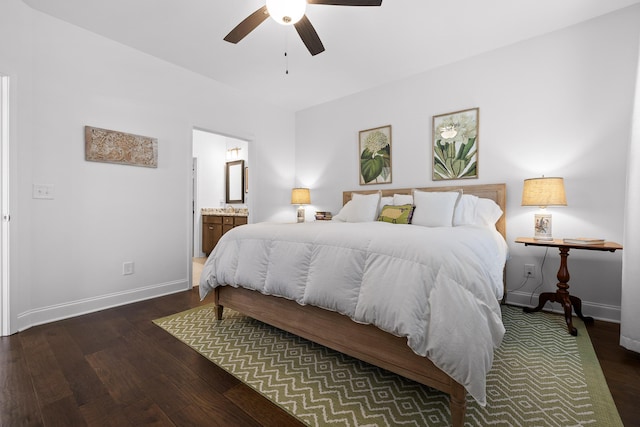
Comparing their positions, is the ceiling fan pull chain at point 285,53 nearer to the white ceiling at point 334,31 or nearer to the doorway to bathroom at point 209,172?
the white ceiling at point 334,31

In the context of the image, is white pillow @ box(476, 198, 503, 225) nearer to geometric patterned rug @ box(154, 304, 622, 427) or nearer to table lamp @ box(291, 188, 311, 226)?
geometric patterned rug @ box(154, 304, 622, 427)

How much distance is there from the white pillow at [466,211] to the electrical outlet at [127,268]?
3346 millimetres

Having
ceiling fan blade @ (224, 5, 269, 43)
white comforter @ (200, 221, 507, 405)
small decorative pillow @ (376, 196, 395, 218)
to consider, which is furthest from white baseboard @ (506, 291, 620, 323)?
ceiling fan blade @ (224, 5, 269, 43)

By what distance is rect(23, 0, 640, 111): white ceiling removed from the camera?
2.46m

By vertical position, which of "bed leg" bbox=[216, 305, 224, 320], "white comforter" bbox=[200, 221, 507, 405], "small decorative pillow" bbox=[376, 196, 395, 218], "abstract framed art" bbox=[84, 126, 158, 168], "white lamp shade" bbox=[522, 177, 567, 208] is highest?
"abstract framed art" bbox=[84, 126, 158, 168]

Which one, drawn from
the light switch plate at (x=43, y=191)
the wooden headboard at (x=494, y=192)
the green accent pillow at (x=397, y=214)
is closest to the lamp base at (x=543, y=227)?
the wooden headboard at (x=494, y=192)

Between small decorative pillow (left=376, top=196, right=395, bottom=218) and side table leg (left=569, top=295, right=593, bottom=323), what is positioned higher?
small decorative pillow (left=376, top=196, right=395, bottom=218)

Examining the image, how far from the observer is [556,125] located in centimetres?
282

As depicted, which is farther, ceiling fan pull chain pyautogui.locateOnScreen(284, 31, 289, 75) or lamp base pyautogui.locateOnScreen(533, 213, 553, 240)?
ceiling fan pull chain pyautogui.locateOnScreen(284, 31, 289, 75)

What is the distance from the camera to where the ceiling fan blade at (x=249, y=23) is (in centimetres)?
204

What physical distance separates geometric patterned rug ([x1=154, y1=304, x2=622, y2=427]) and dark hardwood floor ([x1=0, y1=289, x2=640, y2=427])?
0.29 feet

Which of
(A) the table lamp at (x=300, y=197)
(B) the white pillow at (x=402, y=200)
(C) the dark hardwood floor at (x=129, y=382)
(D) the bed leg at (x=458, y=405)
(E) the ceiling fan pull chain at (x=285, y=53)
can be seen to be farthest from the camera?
(A) the table lamp at (x=300, y=197)

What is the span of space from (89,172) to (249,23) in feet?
6.76

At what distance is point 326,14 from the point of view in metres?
2.54
